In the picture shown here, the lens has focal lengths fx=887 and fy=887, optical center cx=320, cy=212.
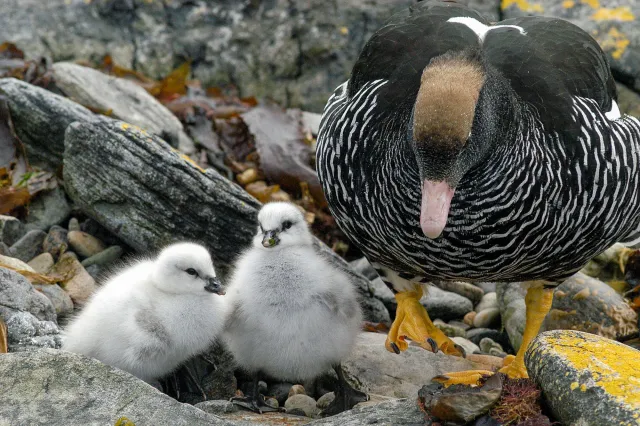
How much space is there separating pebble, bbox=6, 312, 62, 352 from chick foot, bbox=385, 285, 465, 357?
→ 7.20 ft

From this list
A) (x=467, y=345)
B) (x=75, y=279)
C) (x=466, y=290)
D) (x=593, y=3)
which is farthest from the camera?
(x=593, y=3)

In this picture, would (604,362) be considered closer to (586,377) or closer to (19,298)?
(586,377)

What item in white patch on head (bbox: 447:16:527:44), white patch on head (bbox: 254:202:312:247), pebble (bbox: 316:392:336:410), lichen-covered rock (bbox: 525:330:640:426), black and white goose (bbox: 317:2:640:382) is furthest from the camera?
white patch on head (bbox: 254:202:312:247)

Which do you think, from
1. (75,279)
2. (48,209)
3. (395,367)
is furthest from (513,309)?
(48,209)

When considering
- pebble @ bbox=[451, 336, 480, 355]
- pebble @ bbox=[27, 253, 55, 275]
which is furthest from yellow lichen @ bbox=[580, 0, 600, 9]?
pebble @ bbox=[27, 253, 55, 275]

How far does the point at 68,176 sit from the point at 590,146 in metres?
3.80

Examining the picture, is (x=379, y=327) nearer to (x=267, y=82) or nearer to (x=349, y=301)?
(x=349, y=301)

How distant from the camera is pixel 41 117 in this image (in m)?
6.98

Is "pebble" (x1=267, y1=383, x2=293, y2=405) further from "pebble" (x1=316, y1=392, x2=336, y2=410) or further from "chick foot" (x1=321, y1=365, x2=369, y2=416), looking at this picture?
"chick foot" (x1=321, y1=365, x2=369, y2=416)

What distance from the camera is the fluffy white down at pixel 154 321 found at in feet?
16.8

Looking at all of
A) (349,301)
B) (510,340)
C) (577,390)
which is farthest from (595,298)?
(577,390)

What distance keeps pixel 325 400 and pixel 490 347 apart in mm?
1656

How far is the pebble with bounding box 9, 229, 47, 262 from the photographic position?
646 centimetres

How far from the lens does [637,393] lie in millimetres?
3842
